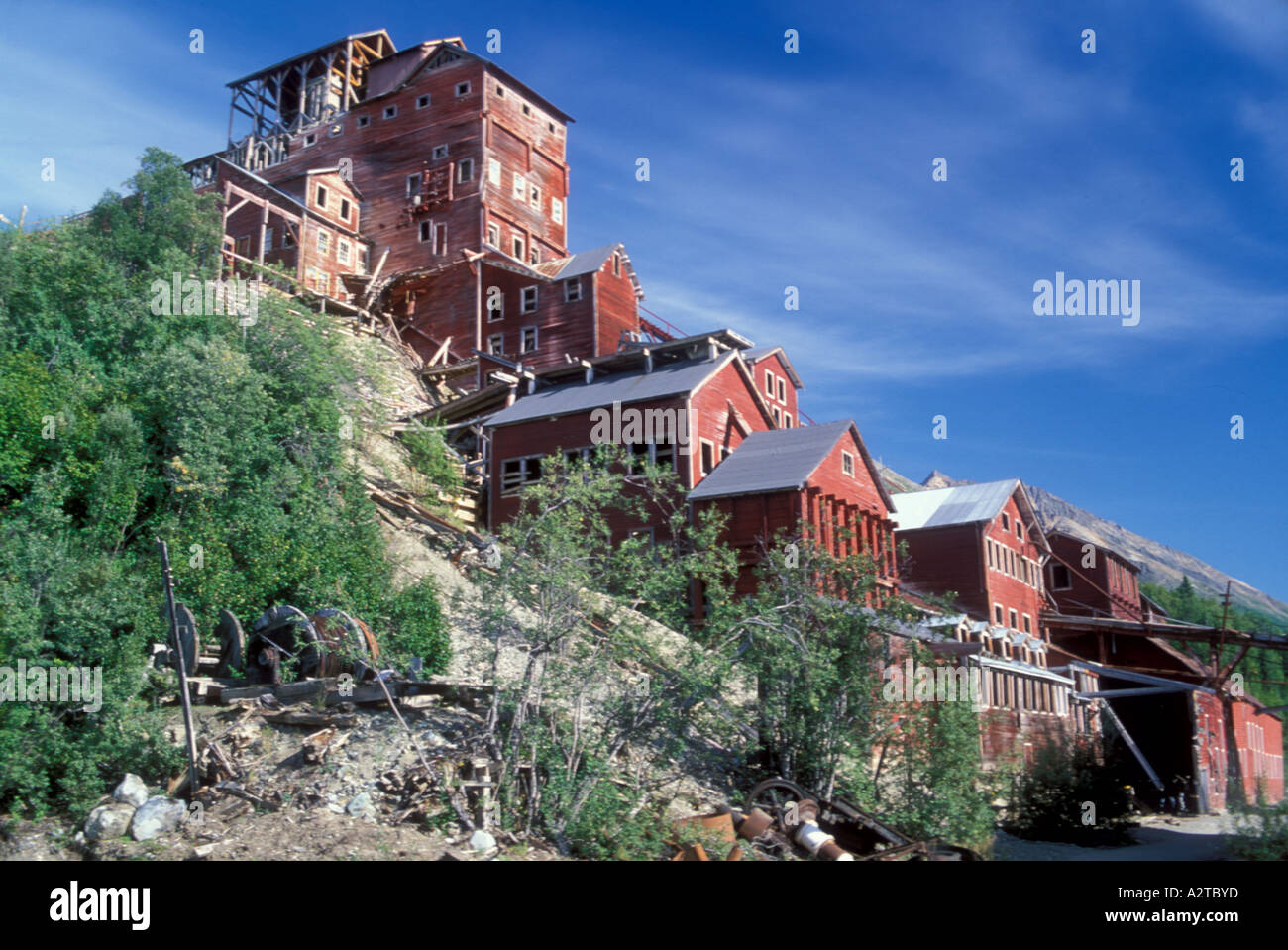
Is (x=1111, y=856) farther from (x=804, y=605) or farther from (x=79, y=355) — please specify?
(x=79, y=355)

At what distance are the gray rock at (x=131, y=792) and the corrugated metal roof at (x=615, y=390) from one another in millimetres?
21534

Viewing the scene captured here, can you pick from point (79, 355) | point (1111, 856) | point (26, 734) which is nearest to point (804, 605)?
point (1111, 856)

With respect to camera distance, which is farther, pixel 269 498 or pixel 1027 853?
pixel 269 498

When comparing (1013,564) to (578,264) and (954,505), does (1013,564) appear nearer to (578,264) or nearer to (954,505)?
(954,505)

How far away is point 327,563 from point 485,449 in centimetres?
1620

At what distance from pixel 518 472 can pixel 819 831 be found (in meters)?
21.7

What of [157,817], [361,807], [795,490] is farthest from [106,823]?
[795,490]

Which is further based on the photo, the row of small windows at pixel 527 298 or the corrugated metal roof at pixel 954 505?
the row of small windows at pixel 527 298

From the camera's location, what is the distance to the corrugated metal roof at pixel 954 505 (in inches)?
1671

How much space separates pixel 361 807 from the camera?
1397 cm

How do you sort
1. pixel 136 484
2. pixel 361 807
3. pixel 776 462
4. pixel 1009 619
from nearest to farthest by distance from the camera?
pixel 361 807
pixel 136 484
pixel 776 462
pixel 1009 619

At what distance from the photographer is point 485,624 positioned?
1545 centimetres

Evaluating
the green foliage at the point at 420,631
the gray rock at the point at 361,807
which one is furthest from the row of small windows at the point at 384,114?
the gray rock at the point at 361,807

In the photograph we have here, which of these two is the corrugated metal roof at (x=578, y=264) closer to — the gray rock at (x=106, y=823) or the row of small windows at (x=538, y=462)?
the row of small windows at (x=538, y=462)
